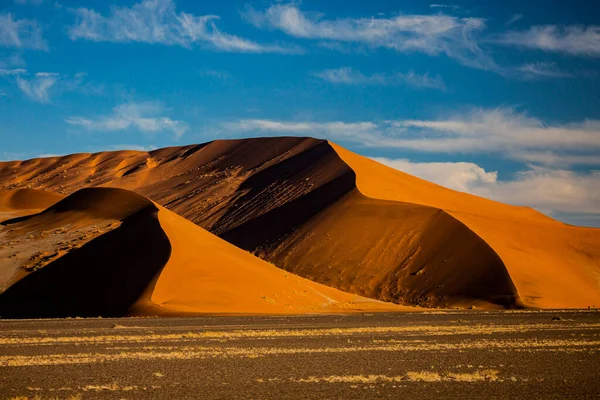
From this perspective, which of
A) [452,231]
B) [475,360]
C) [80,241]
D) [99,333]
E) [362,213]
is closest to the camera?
[475,360]

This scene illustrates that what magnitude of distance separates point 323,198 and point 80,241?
131 ft

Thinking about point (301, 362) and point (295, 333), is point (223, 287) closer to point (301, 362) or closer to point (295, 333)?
point (295, 333)

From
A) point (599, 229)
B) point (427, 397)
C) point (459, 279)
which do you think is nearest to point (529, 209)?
point (599, 229)

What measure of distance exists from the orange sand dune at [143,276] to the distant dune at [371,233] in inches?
20.0

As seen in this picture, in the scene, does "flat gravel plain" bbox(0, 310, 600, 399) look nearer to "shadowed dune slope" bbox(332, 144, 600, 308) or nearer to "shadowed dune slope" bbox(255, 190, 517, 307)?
"shadowed dune slope" bbox(255, 190, 517, 307)

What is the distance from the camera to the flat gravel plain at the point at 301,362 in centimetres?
1628

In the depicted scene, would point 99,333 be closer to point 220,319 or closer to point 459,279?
point 220,319

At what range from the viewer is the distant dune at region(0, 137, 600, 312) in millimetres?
69188

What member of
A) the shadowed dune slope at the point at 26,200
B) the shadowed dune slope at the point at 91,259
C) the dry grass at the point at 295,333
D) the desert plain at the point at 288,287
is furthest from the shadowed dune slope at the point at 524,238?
the shadowed dune slope at the point at 26,200

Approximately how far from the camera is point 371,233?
275ft

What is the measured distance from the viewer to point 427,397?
598 inches

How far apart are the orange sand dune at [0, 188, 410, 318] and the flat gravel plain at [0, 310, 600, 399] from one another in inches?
598

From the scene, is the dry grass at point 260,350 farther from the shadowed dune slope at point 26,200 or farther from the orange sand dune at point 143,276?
the shadowed dune slope at point 26,200

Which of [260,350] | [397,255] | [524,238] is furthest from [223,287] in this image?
[524,238]
